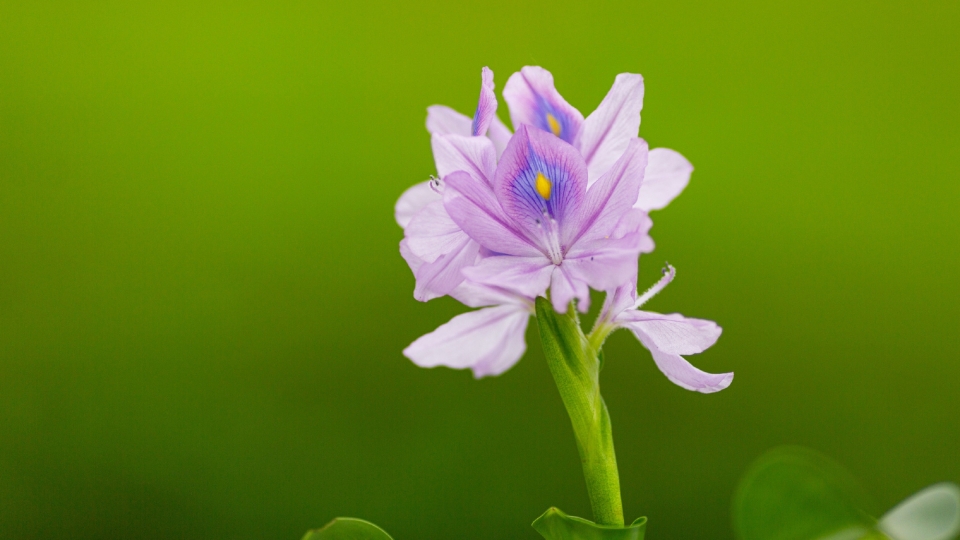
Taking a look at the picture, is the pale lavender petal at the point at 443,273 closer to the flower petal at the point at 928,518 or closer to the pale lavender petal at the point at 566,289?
the pale lavender petal at the point at 566,289

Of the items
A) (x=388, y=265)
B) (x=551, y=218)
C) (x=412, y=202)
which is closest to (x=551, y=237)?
(x=551, y=218)

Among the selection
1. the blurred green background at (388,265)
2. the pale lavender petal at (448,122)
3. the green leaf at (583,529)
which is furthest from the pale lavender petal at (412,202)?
the blurred green background at (388,265)

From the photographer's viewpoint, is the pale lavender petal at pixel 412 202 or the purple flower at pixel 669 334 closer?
the purple flower at pixel 669 334

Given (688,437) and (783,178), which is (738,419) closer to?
(688,437)

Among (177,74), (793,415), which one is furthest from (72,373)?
(793,415)

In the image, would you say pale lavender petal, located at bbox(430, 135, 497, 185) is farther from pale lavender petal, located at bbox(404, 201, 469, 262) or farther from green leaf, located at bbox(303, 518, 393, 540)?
green leaf, located at bbox(303, 518, 393, 540)
